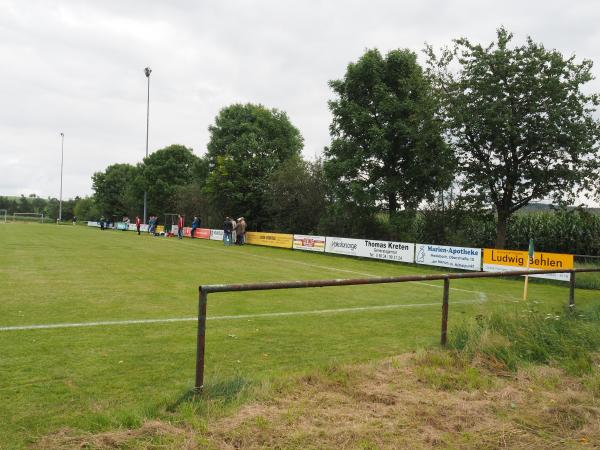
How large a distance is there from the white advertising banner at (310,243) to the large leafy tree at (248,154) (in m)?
12.3

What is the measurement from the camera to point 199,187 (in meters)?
62.3

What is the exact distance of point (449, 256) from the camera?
2100 cm

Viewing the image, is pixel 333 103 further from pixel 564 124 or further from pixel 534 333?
pixel 534 333

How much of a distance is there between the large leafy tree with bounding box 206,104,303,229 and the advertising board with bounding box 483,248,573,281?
26610 millimetres

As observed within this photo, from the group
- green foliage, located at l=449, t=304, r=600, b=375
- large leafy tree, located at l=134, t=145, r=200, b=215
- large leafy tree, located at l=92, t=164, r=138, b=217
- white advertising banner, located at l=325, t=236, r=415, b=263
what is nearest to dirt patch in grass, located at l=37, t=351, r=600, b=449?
green foliage, located at l=449, t=304, r=600, b=375

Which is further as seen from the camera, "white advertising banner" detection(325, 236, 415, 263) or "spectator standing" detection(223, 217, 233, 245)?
"spectator standing" detection(223, 217, 233, 245)

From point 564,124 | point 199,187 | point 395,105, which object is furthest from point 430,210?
point 199,187

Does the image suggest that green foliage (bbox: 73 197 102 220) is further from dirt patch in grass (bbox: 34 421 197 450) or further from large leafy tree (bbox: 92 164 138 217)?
dirt patch in grass (bbox: 34 421 197 450)

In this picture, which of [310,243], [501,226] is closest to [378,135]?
[310,243]

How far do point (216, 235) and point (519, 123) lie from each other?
26.9m

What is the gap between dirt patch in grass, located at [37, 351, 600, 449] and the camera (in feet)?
12.1

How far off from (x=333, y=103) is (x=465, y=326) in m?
28.4

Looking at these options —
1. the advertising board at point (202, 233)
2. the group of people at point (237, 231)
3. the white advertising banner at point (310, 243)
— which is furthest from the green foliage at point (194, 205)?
the white advertising banner at point (310, 243)

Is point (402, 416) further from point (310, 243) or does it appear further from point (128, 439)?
Answer: point (310, 243)
